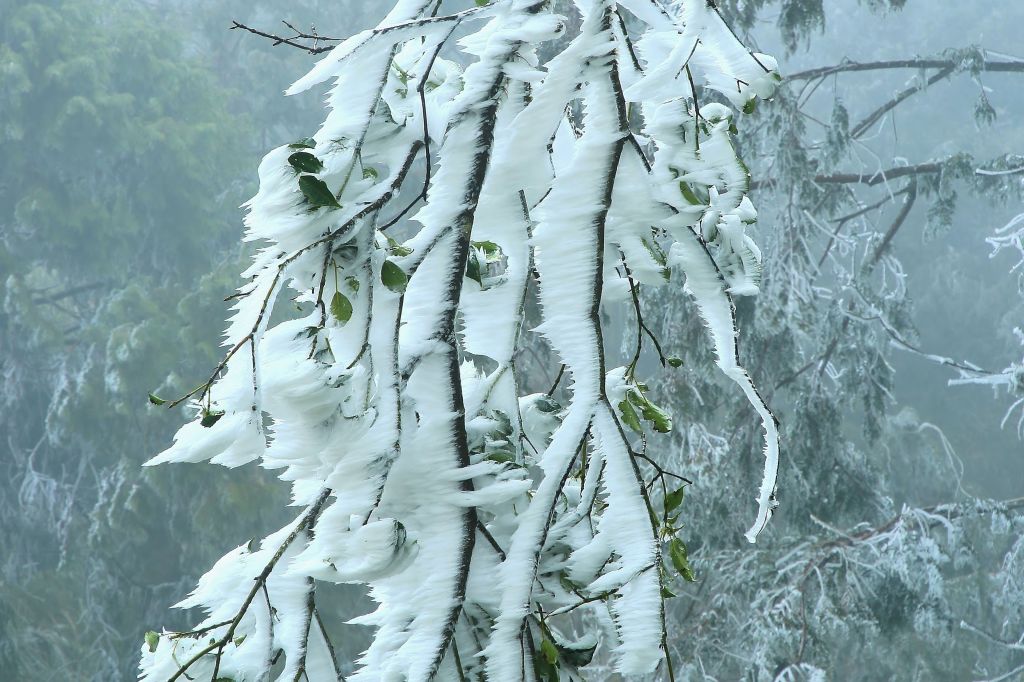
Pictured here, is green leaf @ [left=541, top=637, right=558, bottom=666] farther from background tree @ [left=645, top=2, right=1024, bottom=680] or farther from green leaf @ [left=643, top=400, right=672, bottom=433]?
background tree @ [left=645, top=2, right=1024, bottom=680]

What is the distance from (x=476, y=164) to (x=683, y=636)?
363 cm

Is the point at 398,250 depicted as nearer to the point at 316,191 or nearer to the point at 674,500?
the point at 316,191

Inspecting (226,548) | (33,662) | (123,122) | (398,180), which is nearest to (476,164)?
(398,180)

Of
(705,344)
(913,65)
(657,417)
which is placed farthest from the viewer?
(913,65)

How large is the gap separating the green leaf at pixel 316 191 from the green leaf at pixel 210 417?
12 cm

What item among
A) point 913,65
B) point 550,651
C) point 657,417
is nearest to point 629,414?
point 657,417

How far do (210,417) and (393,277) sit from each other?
118 millimetres

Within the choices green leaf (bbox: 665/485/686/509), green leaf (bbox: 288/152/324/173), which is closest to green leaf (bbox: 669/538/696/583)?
green leaf (bbox: 665/485/686/509)

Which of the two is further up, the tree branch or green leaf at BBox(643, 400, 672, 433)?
the tree branch

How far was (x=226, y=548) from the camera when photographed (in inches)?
230

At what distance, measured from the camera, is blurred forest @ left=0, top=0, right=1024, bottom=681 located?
3881 mm

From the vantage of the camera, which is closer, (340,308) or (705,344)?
(340,308)

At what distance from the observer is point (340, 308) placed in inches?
20.1

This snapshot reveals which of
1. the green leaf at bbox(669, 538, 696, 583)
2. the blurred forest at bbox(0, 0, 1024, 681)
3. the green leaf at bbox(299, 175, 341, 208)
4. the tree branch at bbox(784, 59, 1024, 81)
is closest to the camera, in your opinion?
the green leaf at bbox(299, 175, 341, 208)
